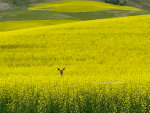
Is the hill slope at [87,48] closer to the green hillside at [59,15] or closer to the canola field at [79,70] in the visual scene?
the canola field at [79,70]

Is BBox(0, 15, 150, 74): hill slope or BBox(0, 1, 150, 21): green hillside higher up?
BBox(0, 15, 150, 74): hill slope

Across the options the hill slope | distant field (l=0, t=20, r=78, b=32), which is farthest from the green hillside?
the hill slope

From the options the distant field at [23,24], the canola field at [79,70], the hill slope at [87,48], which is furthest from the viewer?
the distant field at [23,24]

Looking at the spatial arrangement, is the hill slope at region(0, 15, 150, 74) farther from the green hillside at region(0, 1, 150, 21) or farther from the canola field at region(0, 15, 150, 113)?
the green hillside at region(0, 1, 150, 21)

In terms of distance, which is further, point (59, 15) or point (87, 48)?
point (59, 15)

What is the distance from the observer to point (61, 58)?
49.0 feet

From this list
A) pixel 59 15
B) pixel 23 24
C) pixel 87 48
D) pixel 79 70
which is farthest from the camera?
pixel 59 15

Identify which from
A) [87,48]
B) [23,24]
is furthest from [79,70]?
[23,24]

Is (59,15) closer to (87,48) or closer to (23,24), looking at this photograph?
(23,24)

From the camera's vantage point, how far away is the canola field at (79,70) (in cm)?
873

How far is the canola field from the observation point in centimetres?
873

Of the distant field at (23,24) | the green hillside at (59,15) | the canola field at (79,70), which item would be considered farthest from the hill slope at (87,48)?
the green hillside at (59,15)

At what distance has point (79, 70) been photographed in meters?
12.5

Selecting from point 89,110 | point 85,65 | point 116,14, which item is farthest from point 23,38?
point 116,14
